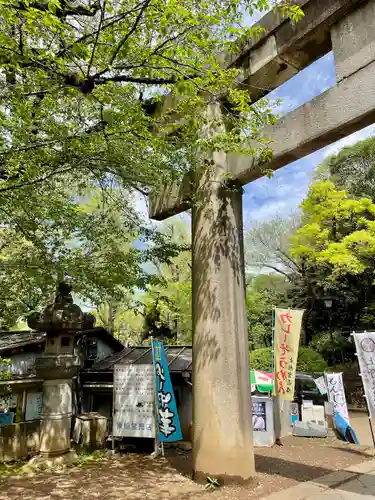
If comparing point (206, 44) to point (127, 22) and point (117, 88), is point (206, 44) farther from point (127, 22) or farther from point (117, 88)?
point (117, 88)

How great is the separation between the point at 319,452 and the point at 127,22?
945cm

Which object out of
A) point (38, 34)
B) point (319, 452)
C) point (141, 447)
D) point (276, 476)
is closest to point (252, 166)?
point (38, 34)

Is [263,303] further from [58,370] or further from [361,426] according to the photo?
[58,370]

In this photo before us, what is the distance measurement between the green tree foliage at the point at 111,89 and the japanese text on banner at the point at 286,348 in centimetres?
403

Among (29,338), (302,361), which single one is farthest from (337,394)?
(29,338)

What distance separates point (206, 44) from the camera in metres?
5.11

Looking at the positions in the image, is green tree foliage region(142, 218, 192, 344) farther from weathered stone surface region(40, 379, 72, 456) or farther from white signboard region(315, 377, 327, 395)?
weathered stone surface region(40, 379, 72, 456)

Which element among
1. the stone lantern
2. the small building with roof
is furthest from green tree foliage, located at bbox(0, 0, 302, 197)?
the small building with roof

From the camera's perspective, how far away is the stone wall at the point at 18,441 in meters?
8.32

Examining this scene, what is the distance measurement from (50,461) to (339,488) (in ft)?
18.3

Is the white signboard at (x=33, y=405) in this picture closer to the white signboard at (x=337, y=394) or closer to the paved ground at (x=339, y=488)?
the paved ground at (x=339, y=488)

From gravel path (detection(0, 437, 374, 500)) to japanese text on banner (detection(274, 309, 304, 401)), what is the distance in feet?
4.62

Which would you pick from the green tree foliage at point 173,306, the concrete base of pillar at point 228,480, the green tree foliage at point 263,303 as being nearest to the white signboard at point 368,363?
the concrete base of pillar at point 228,480

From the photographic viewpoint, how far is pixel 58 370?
7953 millimetres
